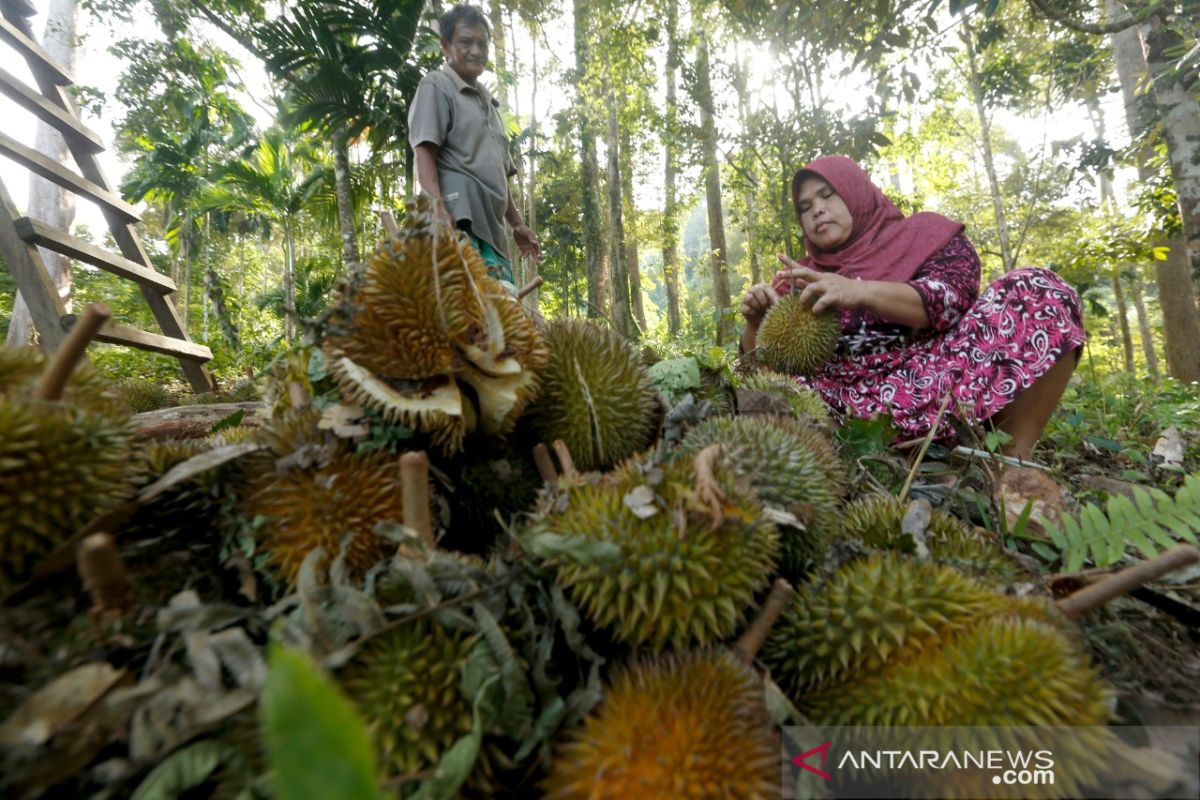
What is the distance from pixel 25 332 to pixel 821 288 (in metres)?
10.4

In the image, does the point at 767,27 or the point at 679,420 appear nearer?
the point at 679,420

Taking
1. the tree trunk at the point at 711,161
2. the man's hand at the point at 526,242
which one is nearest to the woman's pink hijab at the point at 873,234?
the man's hand at the point at 526,242

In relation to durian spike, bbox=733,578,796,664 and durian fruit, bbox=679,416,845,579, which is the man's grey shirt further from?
durian spike, bbox=733,578,796,664

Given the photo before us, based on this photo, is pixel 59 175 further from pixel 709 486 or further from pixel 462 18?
pixel 709 486

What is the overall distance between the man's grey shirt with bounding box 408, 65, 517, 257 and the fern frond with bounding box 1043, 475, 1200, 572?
377 centimetres

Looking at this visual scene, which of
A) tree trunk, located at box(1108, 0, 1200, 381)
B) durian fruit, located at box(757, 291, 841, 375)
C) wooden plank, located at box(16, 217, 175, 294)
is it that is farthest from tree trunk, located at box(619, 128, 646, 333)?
durian fruit, located at box(757, 291, 841, 375)

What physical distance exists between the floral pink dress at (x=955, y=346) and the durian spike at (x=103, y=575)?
7.43 feet

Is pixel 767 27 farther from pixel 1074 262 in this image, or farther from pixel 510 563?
pixel 510 563

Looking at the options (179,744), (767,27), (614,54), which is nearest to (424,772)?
(179,744)

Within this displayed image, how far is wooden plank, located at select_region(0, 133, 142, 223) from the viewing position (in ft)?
8.50

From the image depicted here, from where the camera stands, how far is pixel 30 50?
3342 millimetres

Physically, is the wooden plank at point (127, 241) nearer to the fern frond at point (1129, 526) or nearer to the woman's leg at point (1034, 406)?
the fern frond at point (1129, 526)

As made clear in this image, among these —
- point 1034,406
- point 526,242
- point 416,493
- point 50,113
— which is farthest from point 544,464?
point 50,113

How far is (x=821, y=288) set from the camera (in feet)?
6.84
